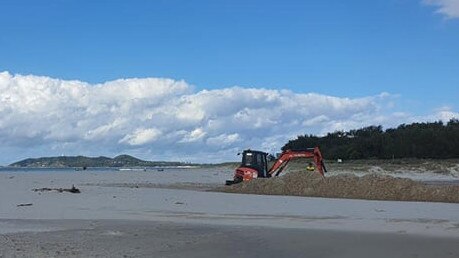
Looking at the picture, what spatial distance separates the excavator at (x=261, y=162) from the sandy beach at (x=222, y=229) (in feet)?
40.8

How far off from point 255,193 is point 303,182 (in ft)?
10.1

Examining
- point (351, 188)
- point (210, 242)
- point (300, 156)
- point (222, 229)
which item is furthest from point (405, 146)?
point (210, 242)

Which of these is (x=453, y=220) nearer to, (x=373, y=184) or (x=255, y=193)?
(x=373, y=184)

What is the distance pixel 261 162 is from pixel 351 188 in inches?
384

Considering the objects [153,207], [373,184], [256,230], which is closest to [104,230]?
[256,230]

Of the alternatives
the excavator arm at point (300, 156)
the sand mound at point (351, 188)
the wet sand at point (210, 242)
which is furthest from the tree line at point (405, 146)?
the wet sand at point (210, 242)

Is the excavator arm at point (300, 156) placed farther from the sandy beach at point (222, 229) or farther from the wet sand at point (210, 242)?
the wet sand at point (210, 242)

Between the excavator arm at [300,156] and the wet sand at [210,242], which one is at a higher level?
the excavator arm at [300,156]

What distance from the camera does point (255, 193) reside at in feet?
124

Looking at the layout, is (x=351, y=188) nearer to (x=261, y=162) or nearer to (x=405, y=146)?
(x=261, y=162)

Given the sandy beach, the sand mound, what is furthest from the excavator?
the sandy beach

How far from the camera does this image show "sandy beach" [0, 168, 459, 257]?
530 inches

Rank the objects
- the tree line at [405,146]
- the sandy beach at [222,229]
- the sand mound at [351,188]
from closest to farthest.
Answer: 1. the sandy beach at [222,229]
2. the sand mound at [351,188]
3. the tree line at [405,146]

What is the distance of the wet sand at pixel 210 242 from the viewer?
13023 mm
